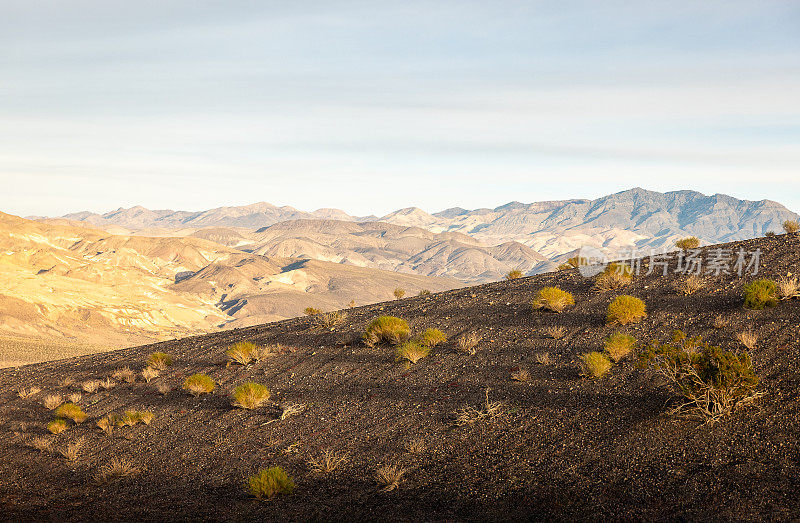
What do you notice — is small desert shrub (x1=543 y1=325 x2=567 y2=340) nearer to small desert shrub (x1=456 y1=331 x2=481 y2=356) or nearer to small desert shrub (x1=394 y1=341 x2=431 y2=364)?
small desert shrub (x1=456 y1=331 x2=481 y2=356)

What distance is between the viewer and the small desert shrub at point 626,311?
13867 millimetres

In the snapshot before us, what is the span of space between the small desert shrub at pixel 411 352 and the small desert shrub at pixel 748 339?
7832 mm

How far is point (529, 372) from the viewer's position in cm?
1274

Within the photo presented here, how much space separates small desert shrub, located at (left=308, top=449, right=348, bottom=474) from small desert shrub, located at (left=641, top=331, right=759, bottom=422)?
6645 mm

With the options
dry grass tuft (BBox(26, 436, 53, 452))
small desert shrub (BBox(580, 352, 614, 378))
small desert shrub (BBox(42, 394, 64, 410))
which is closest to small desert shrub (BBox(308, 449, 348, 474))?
small desert shrub (BBox(580, 352, 614, 378))

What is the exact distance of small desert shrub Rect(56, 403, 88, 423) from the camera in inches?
627

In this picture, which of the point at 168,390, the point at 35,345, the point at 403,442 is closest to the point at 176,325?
the point at 35,345

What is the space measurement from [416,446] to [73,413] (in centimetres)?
1172

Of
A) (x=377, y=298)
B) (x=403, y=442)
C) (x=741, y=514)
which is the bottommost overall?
(x=377, y=298)

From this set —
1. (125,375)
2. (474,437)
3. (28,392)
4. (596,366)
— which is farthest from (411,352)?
(28,392)

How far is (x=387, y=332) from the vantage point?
17.2 metres

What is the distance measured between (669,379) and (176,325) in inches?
4181

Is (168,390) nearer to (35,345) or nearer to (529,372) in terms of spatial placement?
(529,372)

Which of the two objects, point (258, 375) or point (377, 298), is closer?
point (258, 375)
